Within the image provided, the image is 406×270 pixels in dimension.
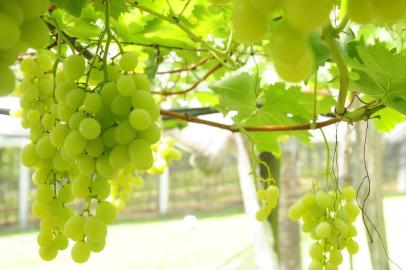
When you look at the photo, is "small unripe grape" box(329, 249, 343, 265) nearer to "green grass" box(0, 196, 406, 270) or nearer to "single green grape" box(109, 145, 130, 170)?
"single green grape" box(109, 145, 130, 170)

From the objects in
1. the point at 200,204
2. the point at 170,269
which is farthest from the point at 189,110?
the point at 200,204

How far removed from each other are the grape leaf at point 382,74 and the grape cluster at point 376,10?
0.80 feet

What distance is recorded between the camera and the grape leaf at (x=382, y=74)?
41 centimetres

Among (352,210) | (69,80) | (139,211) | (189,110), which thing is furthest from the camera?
(139,211)

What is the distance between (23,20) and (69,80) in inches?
4.4

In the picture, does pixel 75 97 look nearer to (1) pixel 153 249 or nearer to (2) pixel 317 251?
(2) pixel 317 251

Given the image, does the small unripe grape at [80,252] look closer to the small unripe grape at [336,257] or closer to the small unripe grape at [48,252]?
the small unripe grape at [48,252]

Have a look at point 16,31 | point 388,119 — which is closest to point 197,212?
point 388,119

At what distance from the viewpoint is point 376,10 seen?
17 cm

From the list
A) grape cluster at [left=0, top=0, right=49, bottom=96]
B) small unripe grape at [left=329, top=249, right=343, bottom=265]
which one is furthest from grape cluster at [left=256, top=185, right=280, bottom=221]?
grape cluster at [left=0, top=0, right=49, bottom=96]

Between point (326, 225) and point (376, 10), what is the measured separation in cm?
43

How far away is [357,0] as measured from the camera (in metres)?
0.17

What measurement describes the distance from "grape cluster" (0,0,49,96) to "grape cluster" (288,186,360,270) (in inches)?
16.1

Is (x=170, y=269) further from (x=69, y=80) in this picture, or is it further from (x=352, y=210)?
(x=69, y=80)
